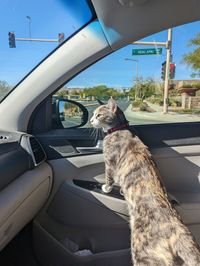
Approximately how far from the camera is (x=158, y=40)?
2.25m

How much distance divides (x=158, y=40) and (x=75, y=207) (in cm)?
125

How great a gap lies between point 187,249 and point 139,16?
130 centimetres

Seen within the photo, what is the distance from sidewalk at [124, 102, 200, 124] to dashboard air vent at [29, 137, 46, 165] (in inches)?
30.2

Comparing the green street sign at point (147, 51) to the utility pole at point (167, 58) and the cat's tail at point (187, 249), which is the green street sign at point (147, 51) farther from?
the cat's tail at point (187, 249)

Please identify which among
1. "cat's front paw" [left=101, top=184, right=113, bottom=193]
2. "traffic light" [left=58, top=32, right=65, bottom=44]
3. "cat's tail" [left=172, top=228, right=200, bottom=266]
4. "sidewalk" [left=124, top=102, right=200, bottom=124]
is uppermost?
"traffic light" [left=58, top=32, right=65, bottom=44]

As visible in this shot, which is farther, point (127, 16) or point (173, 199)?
point (173, 199)

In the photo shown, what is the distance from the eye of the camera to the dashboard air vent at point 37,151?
7.17ft

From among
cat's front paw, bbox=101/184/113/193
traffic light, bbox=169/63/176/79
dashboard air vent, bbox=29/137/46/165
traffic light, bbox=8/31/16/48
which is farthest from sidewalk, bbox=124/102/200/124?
traffic light, bbox=8/31/16/48

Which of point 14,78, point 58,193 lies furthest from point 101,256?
point 14,78

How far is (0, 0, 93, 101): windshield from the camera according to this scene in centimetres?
210

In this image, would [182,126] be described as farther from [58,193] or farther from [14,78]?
[14,78]

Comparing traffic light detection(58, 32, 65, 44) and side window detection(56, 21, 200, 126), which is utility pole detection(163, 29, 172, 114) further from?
traffic light detection(58, 32, 65, 44)

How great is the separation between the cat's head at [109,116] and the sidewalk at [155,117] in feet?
0.22

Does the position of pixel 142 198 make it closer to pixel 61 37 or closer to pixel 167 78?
pixel 167 78
